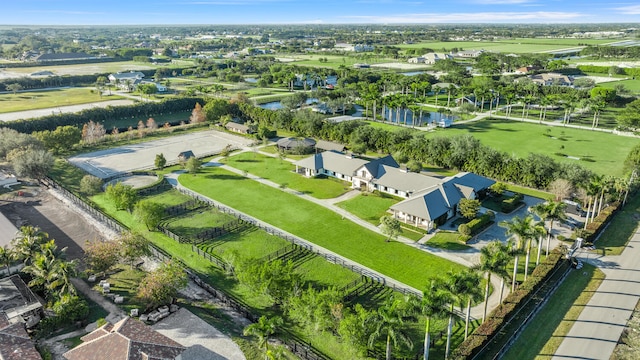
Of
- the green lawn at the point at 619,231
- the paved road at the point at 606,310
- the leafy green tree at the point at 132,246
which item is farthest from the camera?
the green lawn at the point at 619,231

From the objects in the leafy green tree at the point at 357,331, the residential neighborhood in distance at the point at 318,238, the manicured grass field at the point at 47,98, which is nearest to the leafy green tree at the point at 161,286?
the residential neighborhood in distance at the point at 318,238

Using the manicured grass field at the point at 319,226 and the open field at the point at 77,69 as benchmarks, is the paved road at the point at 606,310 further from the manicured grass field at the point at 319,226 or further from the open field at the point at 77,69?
the open field at the point at 77,69

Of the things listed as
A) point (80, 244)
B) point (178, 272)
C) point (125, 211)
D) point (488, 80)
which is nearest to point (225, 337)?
point (178, 272)

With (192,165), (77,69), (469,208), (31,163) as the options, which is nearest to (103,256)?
(192,165)

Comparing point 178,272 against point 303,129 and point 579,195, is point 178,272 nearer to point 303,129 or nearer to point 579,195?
point 579,195

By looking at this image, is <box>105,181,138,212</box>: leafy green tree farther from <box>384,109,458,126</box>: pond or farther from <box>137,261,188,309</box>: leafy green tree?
<box>384,109,458,126</box>: pond

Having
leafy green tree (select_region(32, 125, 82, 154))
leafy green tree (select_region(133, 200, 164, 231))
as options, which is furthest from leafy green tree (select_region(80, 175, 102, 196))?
leafy green tree (select_region(32, 125, 82, 154))

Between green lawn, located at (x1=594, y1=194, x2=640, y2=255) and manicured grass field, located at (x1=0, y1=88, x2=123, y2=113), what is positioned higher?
manicured grass field, located at (x1=0, y1=88, x2=123, y2=113)
